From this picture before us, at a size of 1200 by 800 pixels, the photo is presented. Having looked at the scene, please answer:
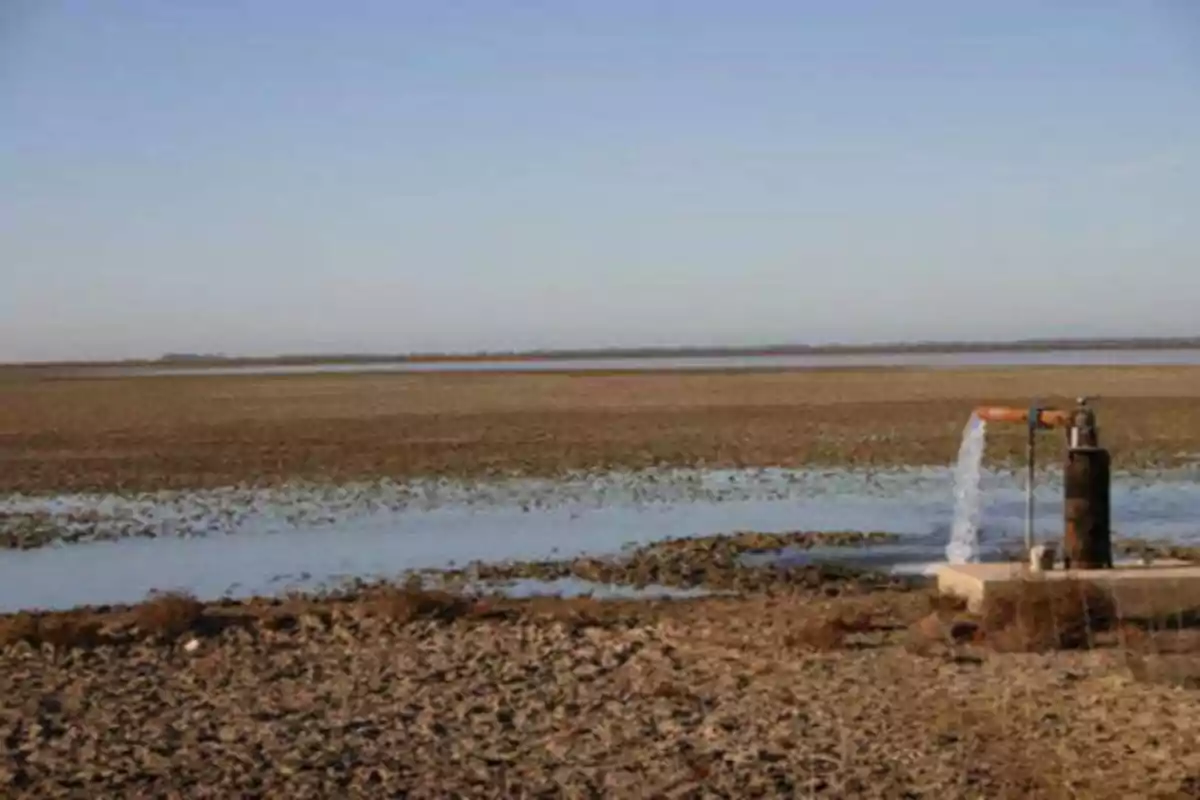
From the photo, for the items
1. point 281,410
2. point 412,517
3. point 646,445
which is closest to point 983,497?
point 412,517

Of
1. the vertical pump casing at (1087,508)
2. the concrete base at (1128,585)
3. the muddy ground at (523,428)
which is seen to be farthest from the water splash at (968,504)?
the muddy ground at (523,428)

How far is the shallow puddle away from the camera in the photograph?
19109 mm

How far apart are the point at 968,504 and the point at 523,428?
813 inches

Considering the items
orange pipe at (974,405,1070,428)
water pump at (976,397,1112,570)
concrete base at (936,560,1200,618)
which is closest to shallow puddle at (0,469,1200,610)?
orange pipe at (974,405,1070,428)

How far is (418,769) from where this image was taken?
9.32m

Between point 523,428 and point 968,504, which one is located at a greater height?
point 523,428

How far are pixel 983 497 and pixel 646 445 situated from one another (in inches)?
497

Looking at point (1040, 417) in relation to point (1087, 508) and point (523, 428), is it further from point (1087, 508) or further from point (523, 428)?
point (523, 428)

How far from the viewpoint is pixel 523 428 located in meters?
43.1

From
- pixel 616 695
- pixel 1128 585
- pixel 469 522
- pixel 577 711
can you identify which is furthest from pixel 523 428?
pixel 577 711

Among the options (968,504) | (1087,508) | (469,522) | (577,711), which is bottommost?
(469,522)

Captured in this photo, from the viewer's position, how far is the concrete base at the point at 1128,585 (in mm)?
12906

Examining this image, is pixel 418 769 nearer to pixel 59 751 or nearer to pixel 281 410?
pixel 59 751

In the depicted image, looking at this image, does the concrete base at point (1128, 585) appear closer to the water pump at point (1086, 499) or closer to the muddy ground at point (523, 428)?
the water pump at point (1086, 499)
